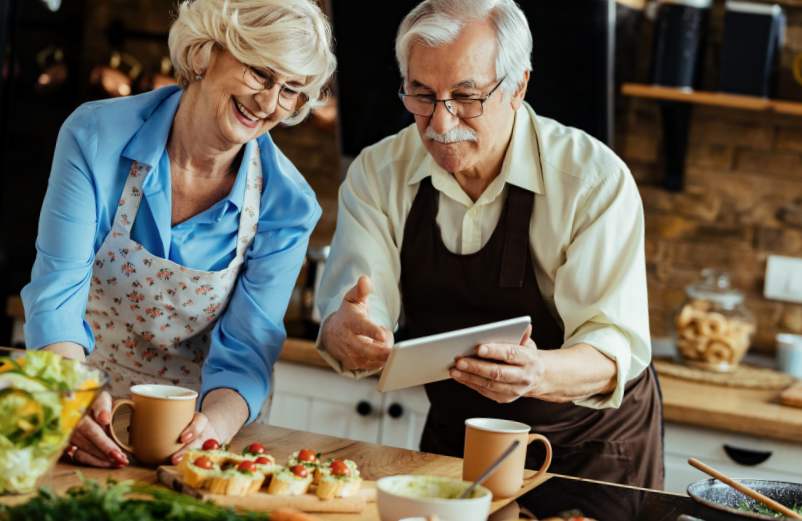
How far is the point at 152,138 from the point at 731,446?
160 cm

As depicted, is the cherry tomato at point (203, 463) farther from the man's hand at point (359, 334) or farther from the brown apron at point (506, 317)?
the brown apron at point (506, 317)

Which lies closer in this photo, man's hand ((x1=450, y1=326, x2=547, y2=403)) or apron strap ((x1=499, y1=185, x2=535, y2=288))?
man's hand ((x1=450, y1=326, x2=547, y2=403))

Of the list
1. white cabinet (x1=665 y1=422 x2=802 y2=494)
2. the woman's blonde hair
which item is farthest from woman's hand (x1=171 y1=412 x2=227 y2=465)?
white cabinet (x1=665 y1=422 x2=802 y2=494)

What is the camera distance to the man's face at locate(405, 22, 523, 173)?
1967 mm

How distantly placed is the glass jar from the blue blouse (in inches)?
57.8

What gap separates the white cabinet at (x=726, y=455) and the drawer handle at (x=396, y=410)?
0.70 m

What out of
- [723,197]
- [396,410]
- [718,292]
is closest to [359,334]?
[396,410]

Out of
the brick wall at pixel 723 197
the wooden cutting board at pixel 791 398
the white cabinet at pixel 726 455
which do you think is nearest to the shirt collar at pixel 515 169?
the white cabinet at pixel 726 455

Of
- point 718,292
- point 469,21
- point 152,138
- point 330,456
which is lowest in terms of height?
point 718,292

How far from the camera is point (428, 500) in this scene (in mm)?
1384

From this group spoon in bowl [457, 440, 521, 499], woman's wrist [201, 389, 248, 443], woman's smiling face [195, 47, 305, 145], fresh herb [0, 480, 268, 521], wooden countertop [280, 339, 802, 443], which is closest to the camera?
fresh herb [0, 480, 268, 521]

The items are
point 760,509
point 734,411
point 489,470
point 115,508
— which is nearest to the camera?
point 115,508

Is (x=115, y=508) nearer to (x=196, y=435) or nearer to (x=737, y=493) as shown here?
(x=196, y=435)

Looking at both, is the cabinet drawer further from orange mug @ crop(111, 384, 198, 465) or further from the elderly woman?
orange mug @ crop(111, 384, 198, 465)
